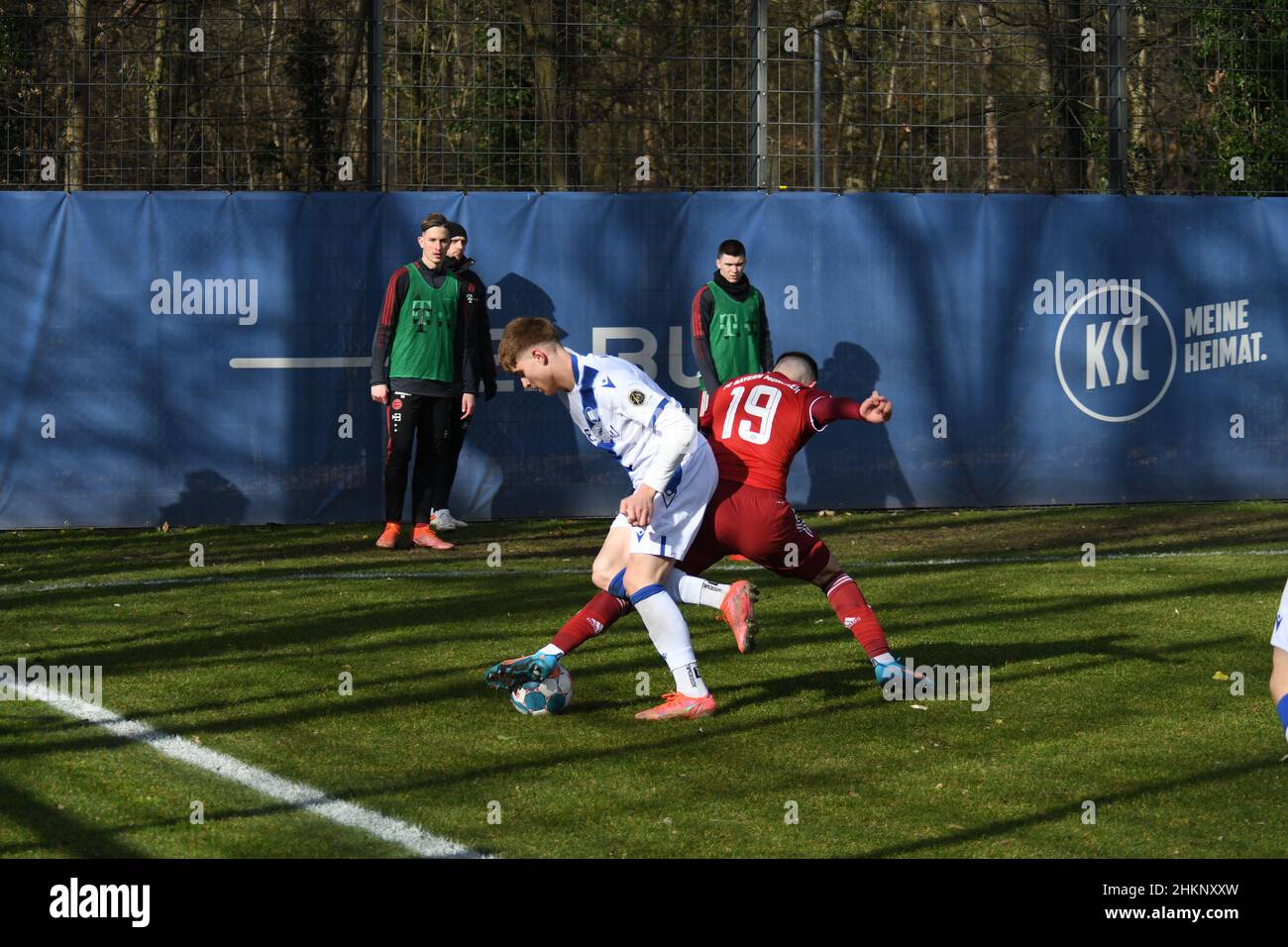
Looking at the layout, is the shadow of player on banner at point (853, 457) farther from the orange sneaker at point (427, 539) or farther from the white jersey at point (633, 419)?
the white jersey at point (633, 419)

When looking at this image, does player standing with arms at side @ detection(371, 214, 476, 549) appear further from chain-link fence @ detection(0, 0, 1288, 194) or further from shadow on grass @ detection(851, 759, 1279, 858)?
shadow on grass @ detection(851, 759, 1279, 858)

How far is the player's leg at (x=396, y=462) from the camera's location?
13617 millimetres

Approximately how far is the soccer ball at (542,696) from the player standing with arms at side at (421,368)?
585 cm

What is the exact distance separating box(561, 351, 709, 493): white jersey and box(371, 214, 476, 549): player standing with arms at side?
6044mm

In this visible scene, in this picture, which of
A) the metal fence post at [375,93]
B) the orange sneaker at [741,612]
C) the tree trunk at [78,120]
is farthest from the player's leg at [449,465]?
the orange sneaker at [741,612]

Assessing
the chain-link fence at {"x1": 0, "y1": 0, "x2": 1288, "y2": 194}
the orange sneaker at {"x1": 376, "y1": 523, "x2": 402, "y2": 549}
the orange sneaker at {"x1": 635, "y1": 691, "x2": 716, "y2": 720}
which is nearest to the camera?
the orange sneaker at {"x1": 635, "y1": 691, "x2": 716, "y2": 720}

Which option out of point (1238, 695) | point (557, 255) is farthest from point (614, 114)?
point (1238, 695)

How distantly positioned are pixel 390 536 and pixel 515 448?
6.20ft

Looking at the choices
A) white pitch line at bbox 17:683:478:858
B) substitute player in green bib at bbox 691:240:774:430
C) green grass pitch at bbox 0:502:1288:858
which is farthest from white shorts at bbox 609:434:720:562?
substitute player in green bib at bbox 691:240:774:430

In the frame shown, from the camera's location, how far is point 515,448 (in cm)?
1505

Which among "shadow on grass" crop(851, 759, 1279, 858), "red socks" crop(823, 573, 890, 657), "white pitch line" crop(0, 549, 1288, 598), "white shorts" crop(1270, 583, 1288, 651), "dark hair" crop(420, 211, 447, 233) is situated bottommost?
"shadow on grass" crop(851, 759, 1279, 858)

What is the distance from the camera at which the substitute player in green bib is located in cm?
1388

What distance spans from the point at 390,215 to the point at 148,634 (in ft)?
20.1

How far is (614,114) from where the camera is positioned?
1728 cm
